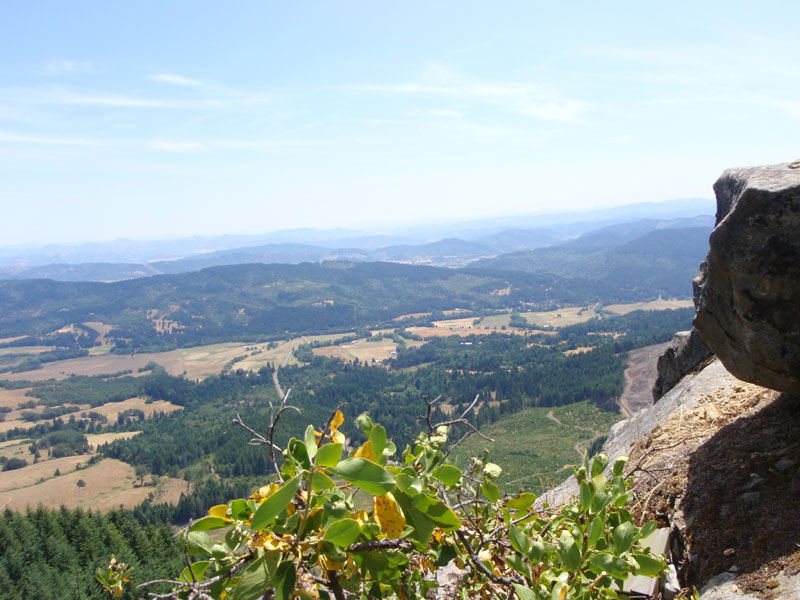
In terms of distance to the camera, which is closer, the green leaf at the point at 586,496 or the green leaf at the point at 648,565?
the green leaf at the point at 648,565

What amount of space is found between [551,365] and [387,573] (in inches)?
5400

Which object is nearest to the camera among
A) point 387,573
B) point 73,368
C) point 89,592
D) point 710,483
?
point 387,573

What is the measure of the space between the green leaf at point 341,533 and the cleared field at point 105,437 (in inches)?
5379

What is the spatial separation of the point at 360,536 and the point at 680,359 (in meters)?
8.63

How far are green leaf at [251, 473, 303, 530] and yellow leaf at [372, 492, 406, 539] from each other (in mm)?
526

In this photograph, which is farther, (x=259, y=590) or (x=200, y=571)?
(x=200, y=571)

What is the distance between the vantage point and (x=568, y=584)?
206cm

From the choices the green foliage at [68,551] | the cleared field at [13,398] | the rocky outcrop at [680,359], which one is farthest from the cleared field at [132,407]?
the rocky outcrop at [680,359]

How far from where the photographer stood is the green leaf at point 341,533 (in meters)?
1.45

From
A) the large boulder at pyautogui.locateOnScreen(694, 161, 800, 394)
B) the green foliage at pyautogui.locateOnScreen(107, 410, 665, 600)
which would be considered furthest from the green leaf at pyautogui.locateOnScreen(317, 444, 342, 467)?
the large boulder at pyautogui.locateOnScreen(694, 161, 800, 394)

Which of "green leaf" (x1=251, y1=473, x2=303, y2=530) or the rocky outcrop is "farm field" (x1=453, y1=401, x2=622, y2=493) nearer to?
the rocky outcrop

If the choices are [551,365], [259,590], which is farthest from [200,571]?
[551,365]

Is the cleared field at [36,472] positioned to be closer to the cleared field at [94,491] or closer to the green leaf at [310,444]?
the cleared field at [94,491]

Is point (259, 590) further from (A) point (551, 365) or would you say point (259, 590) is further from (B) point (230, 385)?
(B) point (230, 385)
